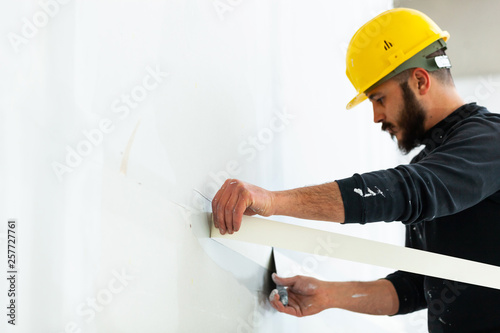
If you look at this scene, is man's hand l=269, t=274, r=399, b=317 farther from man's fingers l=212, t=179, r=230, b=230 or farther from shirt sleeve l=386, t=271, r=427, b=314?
man's fingers l=212, t=179, r=230, b=230

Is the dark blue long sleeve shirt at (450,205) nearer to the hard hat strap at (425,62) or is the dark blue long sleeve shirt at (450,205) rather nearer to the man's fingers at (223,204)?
the hard hat strap at (425,62)

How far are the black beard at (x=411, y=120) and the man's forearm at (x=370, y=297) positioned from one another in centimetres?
56

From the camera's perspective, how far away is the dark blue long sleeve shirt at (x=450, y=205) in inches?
42.9

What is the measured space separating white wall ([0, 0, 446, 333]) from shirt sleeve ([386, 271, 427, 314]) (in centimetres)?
51

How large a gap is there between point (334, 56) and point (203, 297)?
1.50m

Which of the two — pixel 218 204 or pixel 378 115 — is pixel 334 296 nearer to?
pixel 378 115

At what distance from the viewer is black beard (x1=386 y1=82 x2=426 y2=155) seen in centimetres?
159

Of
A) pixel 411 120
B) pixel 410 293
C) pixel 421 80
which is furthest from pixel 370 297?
pixel 421 80

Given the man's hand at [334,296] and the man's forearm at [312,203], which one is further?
the man's hand at [334,296]

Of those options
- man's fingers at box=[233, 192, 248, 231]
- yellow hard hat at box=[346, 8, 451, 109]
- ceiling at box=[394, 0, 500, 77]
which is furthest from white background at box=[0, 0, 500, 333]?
ceiling at box=[394, 0, 500, 77]

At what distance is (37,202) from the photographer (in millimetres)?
670

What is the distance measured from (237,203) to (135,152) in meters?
0.24

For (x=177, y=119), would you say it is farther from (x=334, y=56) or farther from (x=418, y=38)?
(x=334, y=56)

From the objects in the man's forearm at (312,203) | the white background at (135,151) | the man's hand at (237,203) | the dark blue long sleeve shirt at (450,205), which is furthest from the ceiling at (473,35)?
the man's hand at (237,203)
